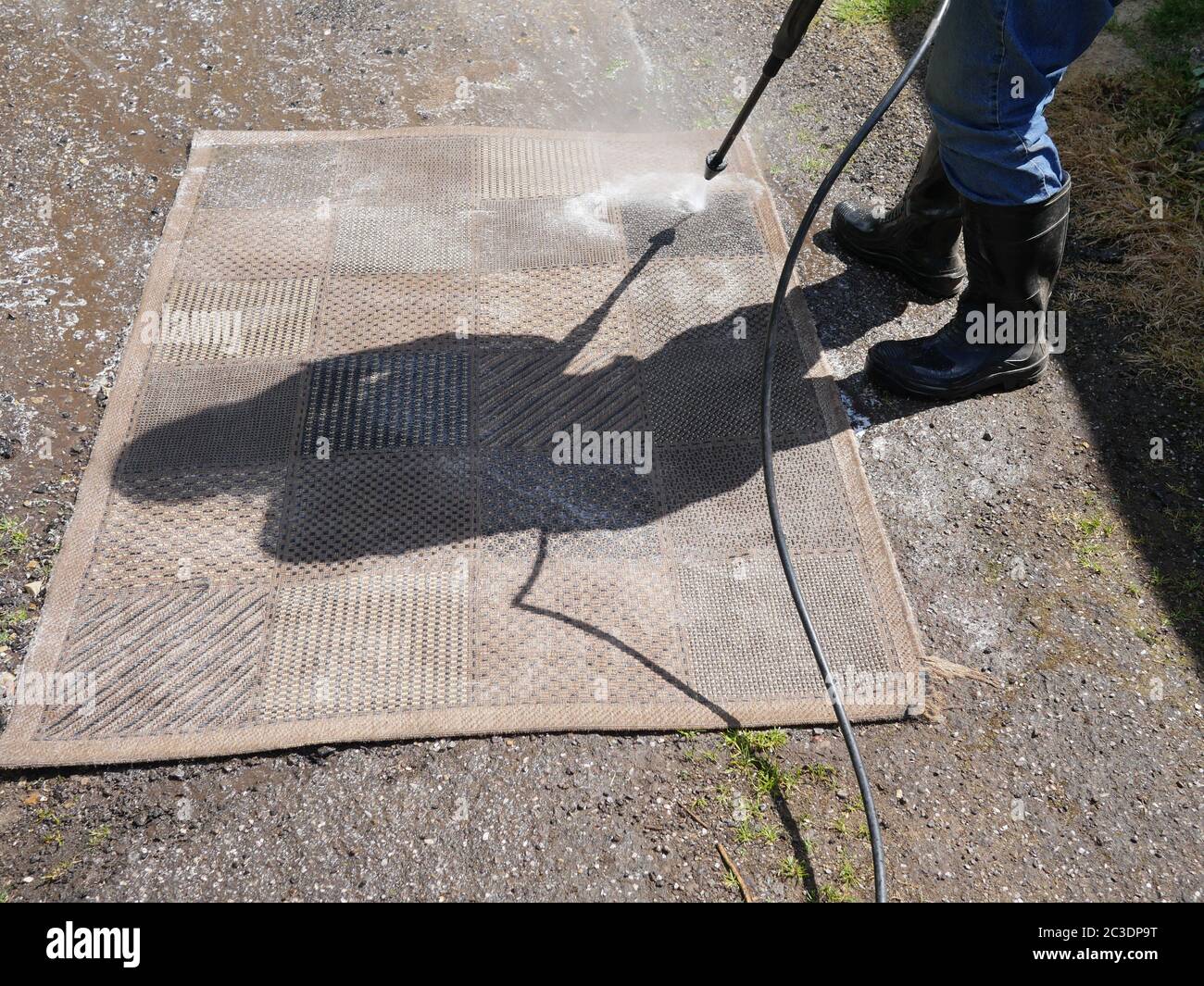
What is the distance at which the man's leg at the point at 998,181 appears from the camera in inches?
97.7

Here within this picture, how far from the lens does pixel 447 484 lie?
9.07 ft

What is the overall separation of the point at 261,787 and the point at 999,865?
187 centimetres

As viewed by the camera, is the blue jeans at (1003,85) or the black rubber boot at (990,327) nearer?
the blue jeans at (1003,85)

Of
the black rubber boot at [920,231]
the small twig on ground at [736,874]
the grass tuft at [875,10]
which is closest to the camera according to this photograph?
the small twig on ground at [736,874]

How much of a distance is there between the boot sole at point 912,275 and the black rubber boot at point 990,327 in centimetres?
36

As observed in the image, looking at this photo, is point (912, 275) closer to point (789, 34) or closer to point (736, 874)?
point (789, 34)

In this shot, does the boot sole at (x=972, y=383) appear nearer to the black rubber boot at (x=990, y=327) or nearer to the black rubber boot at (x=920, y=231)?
the black rubber boot at (x=990, y=327)

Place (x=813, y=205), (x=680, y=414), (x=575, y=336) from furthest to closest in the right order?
(x=575, y=336) → (x=680, y=414) → (x=813, y=205)

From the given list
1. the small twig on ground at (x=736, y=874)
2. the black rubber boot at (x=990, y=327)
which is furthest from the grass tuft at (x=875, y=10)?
the small twig on ground at (x=736, y=874)

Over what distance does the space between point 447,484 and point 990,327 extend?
1.94m

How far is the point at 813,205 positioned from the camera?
2453 millimetres

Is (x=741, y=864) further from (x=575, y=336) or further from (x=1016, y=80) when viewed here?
(x=1016, y=80)

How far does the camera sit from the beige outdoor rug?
2371 millimetres

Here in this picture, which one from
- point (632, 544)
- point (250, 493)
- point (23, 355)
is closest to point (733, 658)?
point (632, 544)
